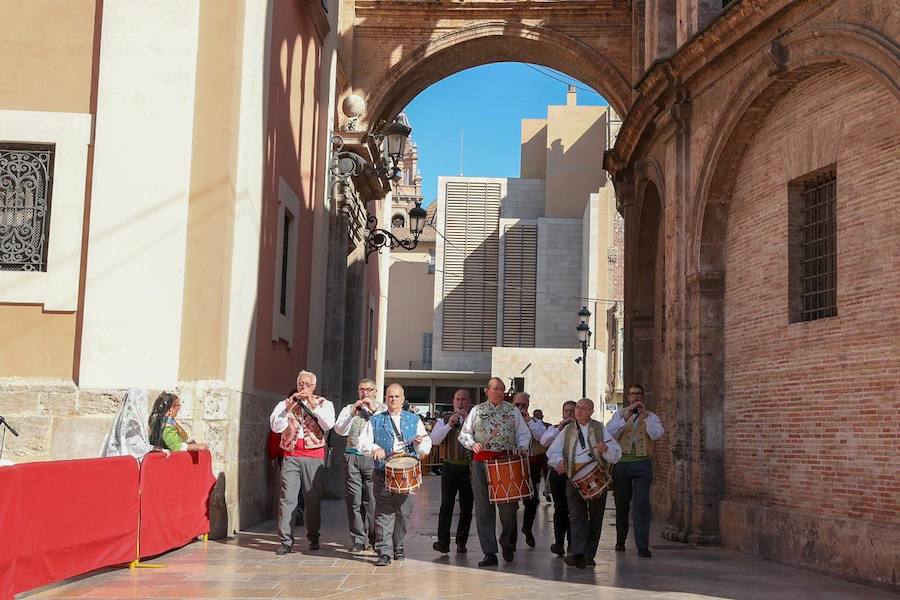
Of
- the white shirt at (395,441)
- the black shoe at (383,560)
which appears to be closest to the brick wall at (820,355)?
the white shirt at (395,441)

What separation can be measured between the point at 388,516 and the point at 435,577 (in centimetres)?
110

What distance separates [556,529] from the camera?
1216 cm

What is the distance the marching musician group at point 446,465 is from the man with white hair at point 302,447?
10mm

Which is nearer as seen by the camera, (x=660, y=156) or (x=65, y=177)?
(x=65, y=177)

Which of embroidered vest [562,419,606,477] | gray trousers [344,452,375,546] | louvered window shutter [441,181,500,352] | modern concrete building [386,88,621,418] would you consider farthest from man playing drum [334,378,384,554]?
louvered window shutter [441,181,500,352]

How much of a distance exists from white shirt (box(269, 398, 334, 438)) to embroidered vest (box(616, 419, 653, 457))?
3.42m

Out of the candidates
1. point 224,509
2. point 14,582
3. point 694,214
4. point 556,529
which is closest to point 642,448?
point 556,529

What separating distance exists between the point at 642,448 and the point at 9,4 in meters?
8.69

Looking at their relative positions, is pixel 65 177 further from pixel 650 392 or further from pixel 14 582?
pixel 650 392

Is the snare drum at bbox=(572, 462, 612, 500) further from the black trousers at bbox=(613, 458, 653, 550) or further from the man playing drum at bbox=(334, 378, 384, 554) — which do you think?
the man playing drum at bbox=(334, 378, 384, 554)

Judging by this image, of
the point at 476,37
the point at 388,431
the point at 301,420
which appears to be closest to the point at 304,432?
the point at 301,420

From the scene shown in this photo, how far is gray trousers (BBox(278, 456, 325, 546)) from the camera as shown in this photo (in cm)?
1127

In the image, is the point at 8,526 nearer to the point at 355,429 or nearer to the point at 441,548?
the point at 355,429

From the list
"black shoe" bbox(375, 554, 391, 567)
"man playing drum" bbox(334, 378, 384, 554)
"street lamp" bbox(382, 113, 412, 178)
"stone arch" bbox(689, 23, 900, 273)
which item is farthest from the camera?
"street lamp" bbox(382, 113, 412, 178)
